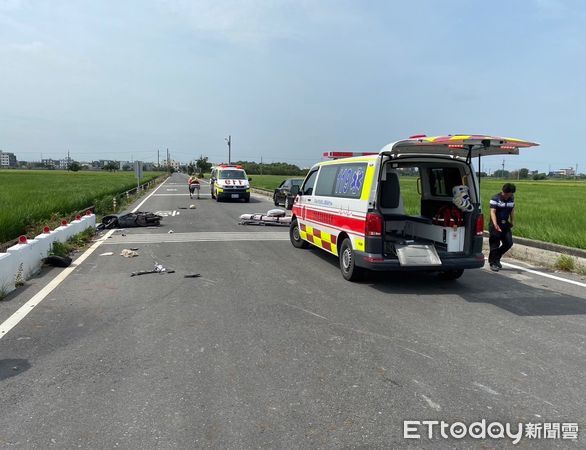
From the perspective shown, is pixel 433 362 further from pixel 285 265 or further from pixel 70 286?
pixel 70 286

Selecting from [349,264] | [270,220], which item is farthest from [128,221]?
[349,264]

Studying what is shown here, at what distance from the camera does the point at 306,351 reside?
4.56 metres

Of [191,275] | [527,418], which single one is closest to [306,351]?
[527,418]

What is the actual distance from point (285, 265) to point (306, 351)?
440cm

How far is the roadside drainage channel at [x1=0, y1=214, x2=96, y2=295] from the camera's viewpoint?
6.66 metres

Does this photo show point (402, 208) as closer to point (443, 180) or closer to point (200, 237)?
point (443, 180)

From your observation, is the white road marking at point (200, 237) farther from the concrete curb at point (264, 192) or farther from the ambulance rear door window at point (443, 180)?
the concrete curb at point (264, 192)

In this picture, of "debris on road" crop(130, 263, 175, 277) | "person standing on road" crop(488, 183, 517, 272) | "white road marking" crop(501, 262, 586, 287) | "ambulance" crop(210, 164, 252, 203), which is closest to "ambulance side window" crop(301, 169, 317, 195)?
"debris on road" crop(130, 263, 175, 277)

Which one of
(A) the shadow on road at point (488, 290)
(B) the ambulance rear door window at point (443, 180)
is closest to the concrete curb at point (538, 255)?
(A) the shadow on road at point (488, 290)

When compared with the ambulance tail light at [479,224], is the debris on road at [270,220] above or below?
below

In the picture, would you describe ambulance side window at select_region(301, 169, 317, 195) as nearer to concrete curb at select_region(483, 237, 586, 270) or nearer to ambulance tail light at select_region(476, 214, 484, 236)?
ambulance tail light at select_region(476, 214, 484, 236)

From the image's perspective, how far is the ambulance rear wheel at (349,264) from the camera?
7.45m

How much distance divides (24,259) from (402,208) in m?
6.44

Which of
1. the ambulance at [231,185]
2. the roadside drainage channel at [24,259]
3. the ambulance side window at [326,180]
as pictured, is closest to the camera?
the roadside drainage channel at [24,259]
